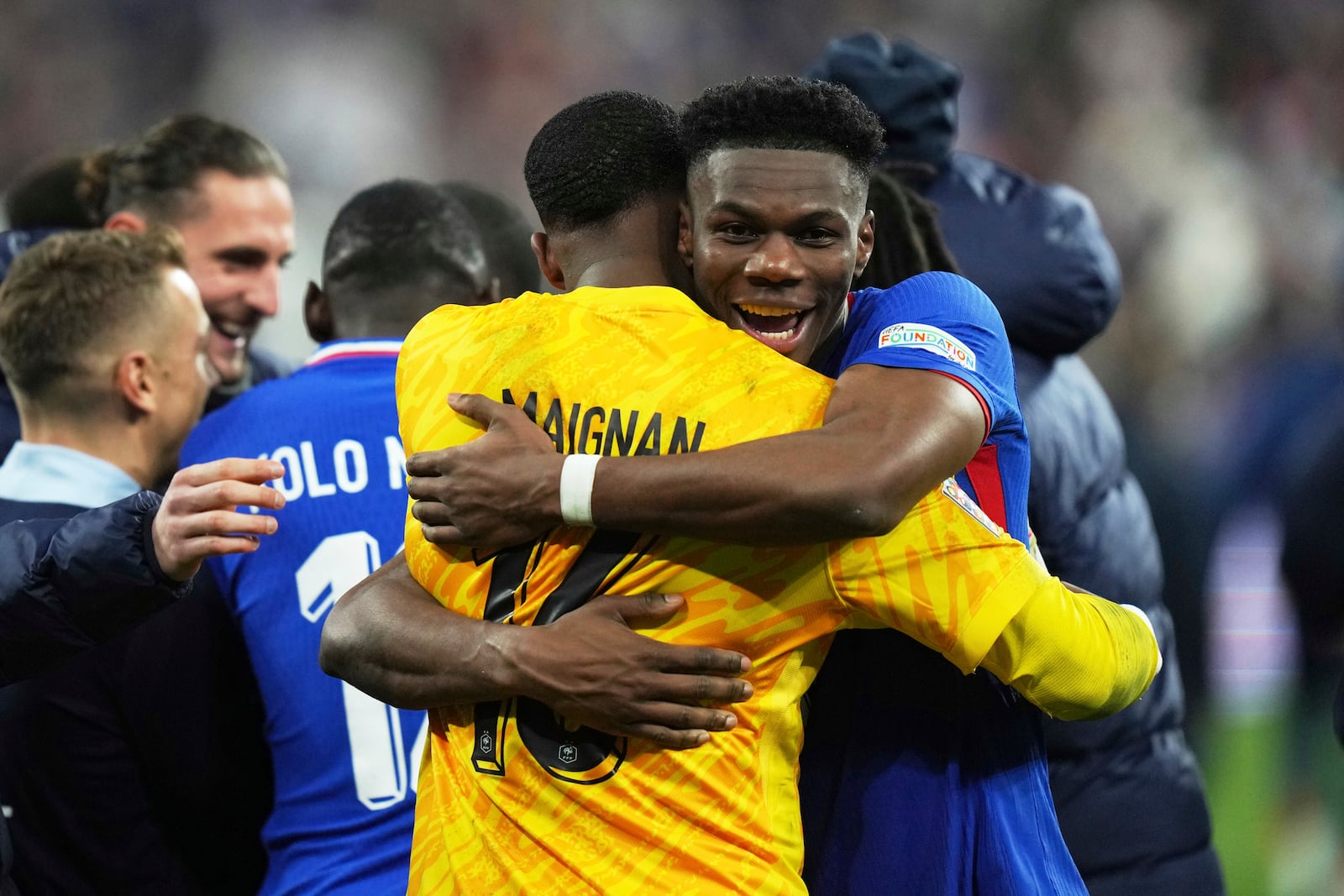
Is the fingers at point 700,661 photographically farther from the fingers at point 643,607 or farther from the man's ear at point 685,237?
the man's ear at point 685,237

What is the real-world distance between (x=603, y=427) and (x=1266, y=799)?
16.5 ft

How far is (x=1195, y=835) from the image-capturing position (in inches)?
135

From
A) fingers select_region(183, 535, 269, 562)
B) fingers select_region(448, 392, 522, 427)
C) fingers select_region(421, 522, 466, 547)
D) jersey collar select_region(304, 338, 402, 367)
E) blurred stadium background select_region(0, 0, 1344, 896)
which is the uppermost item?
fingers select_region(448, 392, 522, 427)

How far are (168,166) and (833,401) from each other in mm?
3125

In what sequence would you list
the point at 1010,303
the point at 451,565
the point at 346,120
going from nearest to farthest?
the point at 451,565, the point at 1010,303, the point at 346,120

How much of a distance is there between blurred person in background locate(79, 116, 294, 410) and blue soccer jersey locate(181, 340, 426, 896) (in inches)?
60.4

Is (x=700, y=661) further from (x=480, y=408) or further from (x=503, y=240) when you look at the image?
(x=503, y=240)

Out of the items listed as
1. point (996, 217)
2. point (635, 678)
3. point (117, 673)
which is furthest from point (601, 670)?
point (996, 217)

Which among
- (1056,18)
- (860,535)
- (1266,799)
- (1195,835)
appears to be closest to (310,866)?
(860,535)

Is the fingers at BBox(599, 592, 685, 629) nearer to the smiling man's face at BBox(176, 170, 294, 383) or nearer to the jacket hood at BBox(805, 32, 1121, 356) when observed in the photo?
the jacket hood at BBox(805, 32, 1121, 356)

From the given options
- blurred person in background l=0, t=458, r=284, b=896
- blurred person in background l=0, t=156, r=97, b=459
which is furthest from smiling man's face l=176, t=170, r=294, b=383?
blurred person in background l=0, t=458, r=284, b=896

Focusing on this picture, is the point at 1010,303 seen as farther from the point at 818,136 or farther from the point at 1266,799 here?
the point at 1266,799

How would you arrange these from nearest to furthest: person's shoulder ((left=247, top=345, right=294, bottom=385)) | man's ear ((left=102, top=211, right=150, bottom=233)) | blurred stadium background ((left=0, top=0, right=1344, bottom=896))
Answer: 1. man's ear ((left=102, top=211, right=150, bottom=233))
2. person's shoulder ((left=247, top=345, right=294, bottom=385))
3. blurred stadium background ((left=0, top=0, right=1344, bottom=896))

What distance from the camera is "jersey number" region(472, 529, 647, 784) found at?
213 centimetres
